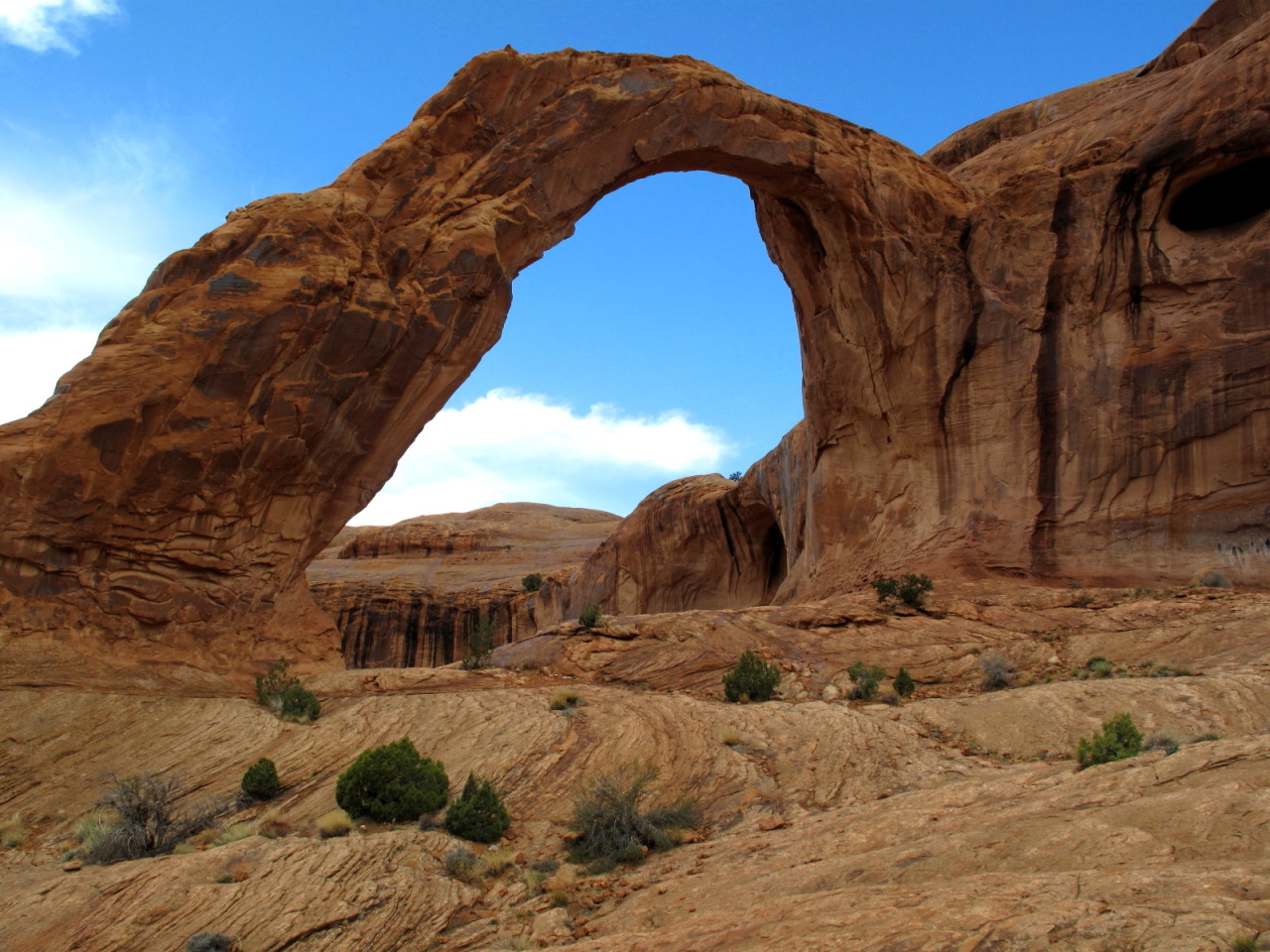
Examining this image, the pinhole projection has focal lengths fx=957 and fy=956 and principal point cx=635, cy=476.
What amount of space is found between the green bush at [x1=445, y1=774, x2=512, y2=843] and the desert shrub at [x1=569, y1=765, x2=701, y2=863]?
902 millimetres

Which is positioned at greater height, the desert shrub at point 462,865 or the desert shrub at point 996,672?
the desert shrub at point 996,672

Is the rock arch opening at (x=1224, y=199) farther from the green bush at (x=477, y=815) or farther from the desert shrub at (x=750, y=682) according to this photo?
the green bush at (x=477, y=815)

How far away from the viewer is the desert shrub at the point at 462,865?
10.3 m

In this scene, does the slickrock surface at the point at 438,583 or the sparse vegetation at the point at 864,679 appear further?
the slickrock surface at the point at 438,583

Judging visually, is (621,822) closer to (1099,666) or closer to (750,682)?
(750,682)

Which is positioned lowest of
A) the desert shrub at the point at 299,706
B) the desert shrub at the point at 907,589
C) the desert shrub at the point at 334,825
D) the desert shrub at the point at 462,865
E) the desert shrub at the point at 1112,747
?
the desert shrub at the point at 462,865

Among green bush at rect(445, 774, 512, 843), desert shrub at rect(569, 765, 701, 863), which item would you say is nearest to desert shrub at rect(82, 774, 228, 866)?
green bush at rect(445, 774, 512, 843)

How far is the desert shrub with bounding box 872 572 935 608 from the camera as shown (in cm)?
2030

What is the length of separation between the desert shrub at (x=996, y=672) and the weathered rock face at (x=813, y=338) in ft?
18.7

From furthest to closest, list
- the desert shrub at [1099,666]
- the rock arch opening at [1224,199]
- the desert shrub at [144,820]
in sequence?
the rock arch opening at [1224,199], the desert shrub at [1099,666], the desert shrub at [144,820]

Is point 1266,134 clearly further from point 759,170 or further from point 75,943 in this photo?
point 75,943

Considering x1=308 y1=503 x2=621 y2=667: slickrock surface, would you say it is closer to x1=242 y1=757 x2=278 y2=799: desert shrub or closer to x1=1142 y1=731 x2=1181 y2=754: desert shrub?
x1=242 y1=757 x2=278 y2=799: desert shrub

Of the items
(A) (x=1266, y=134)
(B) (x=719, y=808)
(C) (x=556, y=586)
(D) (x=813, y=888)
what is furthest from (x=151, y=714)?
(C) (x=556, y=586)

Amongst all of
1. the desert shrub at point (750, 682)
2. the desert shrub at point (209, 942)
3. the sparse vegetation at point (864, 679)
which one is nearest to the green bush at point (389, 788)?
the desert shrub at point (209, 942)
